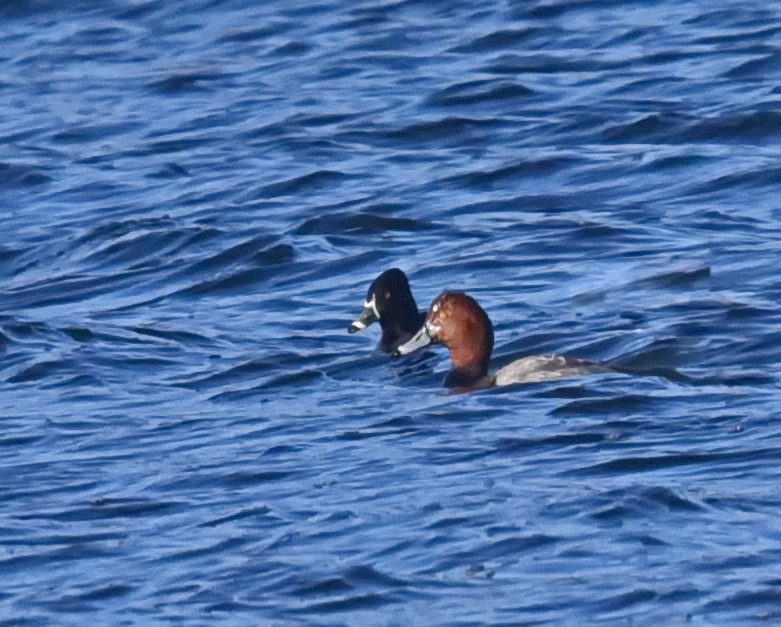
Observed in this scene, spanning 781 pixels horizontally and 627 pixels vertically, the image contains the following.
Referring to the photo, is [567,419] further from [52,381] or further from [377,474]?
[52,381]

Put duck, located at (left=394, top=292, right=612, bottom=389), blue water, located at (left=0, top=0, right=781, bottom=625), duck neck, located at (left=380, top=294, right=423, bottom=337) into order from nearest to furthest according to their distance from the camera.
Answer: blue water, located at (left=0, top=0, right=781, bottom=625) → duck, located at (left=394, top=292, right=612, bottom=389) → duck neck, located at (left=380, top=294, right=423, bottom=337)

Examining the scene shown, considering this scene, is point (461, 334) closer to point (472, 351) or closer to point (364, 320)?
point (472, 351)

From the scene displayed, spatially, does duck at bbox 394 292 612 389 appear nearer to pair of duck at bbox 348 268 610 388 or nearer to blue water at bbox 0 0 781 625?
pair of duck at bbox 348 268 610 388

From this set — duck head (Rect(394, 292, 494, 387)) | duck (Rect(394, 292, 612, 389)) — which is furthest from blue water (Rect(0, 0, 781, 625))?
duck head (Rect(394, 292, 494, 387))

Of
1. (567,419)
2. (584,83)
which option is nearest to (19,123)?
(584,83)

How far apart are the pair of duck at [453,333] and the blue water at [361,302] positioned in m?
0.18

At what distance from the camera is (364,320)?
14.2 m

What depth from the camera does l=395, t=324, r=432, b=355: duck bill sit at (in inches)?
538

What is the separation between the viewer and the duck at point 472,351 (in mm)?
12375

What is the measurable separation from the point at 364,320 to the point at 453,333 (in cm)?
112

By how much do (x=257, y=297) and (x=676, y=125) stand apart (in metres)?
5.03

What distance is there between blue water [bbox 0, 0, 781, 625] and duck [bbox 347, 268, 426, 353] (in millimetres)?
221

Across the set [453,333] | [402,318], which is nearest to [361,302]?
[402,318]

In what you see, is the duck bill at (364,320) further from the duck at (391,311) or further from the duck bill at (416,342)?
the duck bill at (416,342)
